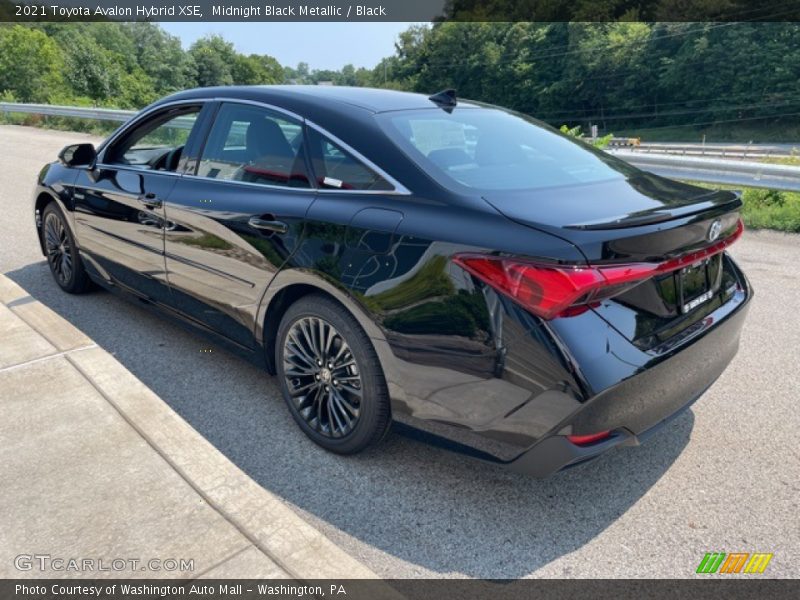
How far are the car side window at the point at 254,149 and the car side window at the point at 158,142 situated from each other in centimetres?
33

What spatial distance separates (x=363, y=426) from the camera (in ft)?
8.75

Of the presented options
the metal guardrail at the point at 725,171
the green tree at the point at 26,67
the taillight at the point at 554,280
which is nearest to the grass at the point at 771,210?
the metal guardrail at the point at 725,171

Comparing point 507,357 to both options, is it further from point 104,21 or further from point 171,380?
point 104,21

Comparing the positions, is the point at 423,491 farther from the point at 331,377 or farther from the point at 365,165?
the point at 365,165

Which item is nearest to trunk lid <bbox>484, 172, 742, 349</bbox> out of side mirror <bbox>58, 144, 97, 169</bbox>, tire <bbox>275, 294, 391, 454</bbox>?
tire <bbox>275, 294, 391, 454</bbox>

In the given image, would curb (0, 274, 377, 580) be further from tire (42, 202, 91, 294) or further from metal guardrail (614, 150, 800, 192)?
metal guardrail (614, 150, 800, 192)

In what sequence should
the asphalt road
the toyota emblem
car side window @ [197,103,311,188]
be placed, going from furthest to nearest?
1. car side window @ [197,103,311,188]
2. the toyota emblem
3. the asphalt road

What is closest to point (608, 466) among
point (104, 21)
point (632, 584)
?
point (632, 584)

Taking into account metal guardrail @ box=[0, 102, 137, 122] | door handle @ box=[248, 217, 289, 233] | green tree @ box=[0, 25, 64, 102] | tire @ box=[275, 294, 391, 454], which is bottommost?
tire @ box=[275, 294, 391, 454]

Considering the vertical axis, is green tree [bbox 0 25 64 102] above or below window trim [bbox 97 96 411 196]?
above

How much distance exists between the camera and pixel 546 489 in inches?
103

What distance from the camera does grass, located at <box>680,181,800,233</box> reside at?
271 inches

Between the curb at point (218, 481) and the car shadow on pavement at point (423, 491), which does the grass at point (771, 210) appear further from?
the curb at point (218, 481)

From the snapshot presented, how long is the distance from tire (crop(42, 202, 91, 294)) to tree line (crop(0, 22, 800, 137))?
4296 centimetres
